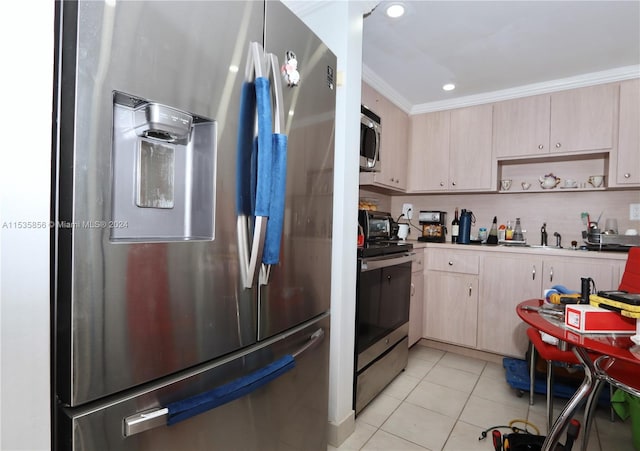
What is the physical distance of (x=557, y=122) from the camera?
9.39 feet

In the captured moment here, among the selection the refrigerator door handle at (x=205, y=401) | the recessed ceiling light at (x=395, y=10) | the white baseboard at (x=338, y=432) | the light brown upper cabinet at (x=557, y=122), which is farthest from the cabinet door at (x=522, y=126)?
the refrigerator door handle at (x=205, y=401)

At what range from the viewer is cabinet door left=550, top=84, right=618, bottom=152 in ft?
8.80

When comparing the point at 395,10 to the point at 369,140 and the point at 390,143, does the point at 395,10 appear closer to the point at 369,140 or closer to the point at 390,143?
the point at 369,140

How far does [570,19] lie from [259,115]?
2289mm

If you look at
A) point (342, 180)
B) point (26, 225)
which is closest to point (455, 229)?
point (342, 180)

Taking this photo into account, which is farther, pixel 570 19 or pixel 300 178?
pixel 570 19

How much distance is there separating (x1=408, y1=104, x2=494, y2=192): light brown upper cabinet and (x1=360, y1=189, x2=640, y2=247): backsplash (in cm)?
31

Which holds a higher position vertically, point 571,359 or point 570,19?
point 570,19

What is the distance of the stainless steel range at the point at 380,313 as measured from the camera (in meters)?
1.97

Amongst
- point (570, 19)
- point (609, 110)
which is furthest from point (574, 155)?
point (570, 19)

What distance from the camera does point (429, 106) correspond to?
3.47 m

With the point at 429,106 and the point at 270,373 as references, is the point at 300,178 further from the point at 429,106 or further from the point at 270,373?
the point at 429,106

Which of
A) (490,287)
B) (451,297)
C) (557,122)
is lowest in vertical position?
(451,297)

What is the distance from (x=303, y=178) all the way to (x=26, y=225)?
82cm
